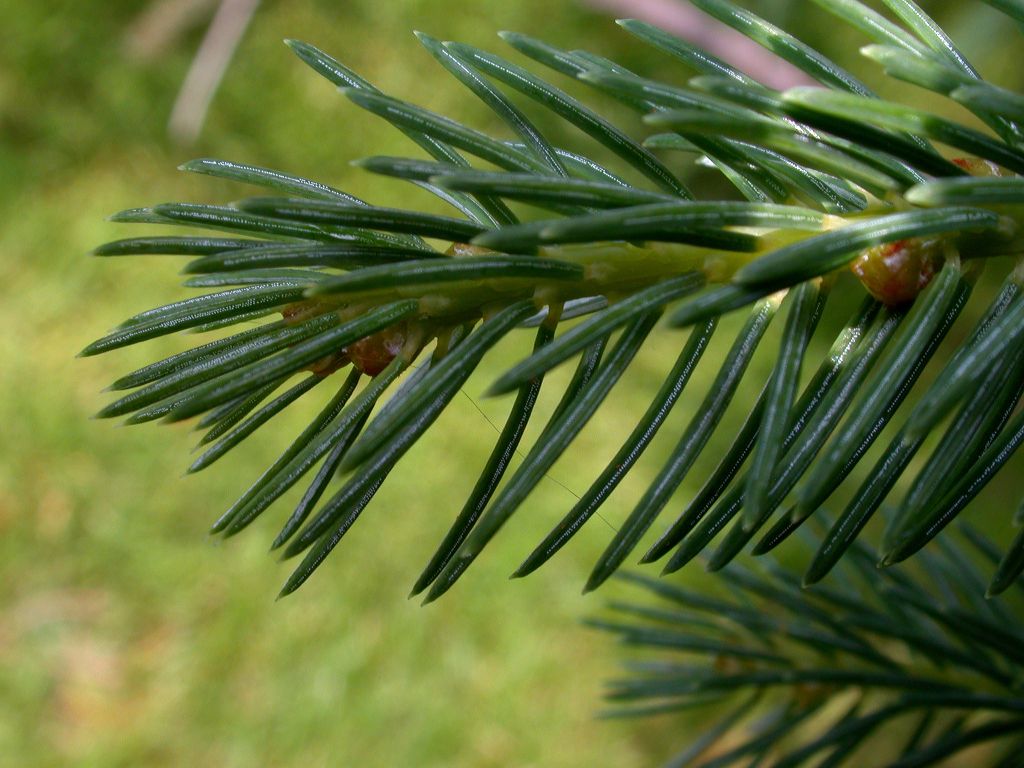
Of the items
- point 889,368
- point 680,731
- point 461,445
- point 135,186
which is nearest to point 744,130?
point 889,368

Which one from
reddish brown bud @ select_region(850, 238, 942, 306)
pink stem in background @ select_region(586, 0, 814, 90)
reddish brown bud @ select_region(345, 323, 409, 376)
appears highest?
pink stem in background @ select_region(586, 0, 814, 90)

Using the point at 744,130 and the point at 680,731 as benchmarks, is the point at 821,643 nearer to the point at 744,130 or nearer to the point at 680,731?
the point at 744,130

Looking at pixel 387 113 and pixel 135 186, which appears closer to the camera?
pixel 387 113

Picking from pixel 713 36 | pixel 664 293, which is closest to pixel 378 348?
pixel 664 293

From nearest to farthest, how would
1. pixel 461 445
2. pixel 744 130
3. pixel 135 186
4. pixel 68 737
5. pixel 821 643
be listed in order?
pixel 744 130 < pixel 821 643 < pixel 68 737 < pixel 461 445 < pixel 135 186

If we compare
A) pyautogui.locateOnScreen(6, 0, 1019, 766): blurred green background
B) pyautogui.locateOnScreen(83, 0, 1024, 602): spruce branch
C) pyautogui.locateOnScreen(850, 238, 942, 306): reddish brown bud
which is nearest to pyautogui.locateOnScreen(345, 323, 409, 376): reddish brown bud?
pyautogui.locateOnScreen(83, 0, 1024, 602): spruce branch

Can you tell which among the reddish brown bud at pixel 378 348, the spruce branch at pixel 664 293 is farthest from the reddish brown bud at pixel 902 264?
the reddish brown bud at pixel 378 348

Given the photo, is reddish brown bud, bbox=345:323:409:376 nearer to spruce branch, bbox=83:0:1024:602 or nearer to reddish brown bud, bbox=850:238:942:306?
spruce branch, bbox=83:0:1024:602
